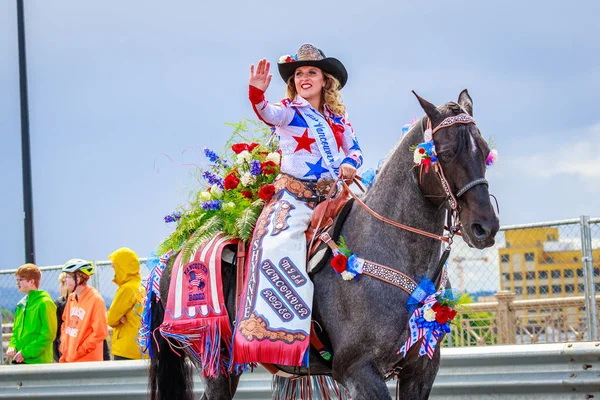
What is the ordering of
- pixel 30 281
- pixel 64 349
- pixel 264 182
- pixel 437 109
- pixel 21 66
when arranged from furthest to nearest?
pixel 21 66 < pixel 30 281 < pixel 64 349 < pixel 264 182 < pixel 437 109

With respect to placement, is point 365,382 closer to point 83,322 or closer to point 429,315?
point 429,315

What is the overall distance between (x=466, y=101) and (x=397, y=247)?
3.17 ft

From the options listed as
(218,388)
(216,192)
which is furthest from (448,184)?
(218,388)

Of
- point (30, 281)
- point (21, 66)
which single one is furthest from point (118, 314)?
point (21, 66)

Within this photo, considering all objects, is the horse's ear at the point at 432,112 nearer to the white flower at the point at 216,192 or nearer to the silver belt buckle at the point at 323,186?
the silver belt buckle at the point at 323,186

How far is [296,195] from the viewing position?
19.4 feet

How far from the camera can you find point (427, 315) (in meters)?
5.17

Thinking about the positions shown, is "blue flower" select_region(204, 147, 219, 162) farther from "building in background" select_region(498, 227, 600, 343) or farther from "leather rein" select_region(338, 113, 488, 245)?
"building in background" select_region(498, 227, 600, 343)

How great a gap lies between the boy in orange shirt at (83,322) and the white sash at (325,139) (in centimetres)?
462

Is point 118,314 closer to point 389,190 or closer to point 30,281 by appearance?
point 30,281

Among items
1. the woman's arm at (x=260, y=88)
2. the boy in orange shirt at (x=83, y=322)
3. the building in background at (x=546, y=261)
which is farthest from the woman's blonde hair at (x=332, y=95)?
the boy in orange shirt at (x=83, y=322)

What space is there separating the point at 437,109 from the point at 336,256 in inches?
41.2

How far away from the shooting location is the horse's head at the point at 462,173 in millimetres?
4938

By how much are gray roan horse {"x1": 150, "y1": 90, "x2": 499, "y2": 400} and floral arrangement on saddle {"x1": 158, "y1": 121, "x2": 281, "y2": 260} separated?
2.78ft
